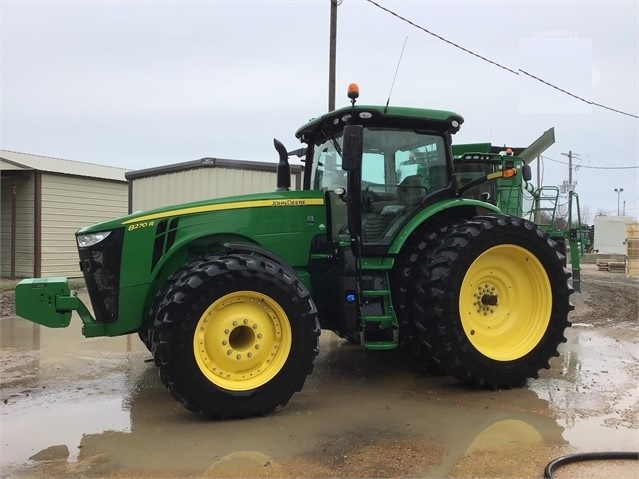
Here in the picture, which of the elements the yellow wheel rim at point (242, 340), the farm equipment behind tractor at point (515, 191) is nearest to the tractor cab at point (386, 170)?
the yellow wheel rim at point (242, 340)

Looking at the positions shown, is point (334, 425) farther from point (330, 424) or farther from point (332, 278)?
point (332, 278)

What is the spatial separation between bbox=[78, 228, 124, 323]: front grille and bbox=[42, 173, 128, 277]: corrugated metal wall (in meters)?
12.3

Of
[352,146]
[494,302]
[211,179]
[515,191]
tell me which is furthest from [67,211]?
[494,302]

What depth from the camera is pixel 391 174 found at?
5.25m

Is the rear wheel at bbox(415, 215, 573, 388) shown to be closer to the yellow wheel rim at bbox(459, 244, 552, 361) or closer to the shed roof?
the yellow wheel rim at bbox(459, 244, 552, 361)

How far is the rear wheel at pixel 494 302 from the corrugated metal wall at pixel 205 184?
26.7ft

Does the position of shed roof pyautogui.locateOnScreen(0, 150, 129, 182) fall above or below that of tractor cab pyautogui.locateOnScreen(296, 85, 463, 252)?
above

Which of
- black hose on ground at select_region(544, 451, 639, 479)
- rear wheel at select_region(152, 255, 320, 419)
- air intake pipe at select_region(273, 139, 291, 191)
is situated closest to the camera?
black hose on ground at select_region(544, 451, 639, 479)

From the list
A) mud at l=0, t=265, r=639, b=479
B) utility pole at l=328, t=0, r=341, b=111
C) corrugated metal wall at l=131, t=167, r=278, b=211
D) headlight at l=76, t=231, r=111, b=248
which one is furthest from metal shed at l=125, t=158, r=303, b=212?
headlight at l=76, t=231, r=111, b=248

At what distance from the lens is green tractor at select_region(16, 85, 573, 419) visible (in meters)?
4.27

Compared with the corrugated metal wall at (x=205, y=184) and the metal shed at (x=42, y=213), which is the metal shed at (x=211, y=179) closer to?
the corrugated metal wall at (x=205, y=184)

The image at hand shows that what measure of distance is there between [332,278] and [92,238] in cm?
203

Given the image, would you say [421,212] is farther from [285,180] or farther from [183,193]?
[183,193]

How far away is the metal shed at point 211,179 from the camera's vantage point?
42.2ft
